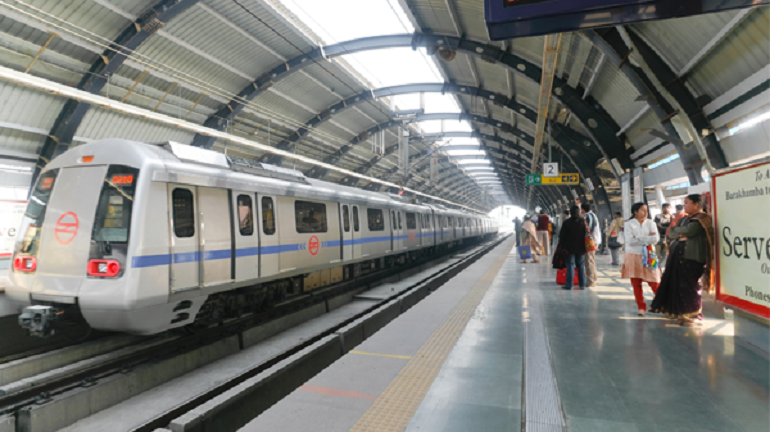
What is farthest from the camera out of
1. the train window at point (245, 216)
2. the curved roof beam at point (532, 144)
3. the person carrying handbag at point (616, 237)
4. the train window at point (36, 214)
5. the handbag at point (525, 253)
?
the curved roof beam at point (532, 144)

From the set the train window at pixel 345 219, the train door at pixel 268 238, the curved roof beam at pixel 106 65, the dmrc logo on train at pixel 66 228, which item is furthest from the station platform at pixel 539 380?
the curved roof beam at pixel 106 65

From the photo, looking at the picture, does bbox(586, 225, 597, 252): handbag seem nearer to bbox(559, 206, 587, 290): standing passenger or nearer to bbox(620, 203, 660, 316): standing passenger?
bbox(559, 206, 587, 290): standing passenger

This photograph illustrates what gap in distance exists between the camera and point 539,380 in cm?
331

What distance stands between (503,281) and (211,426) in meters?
7.11

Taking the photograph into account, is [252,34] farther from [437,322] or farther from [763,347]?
[763,347]

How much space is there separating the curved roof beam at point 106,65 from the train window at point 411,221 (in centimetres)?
942

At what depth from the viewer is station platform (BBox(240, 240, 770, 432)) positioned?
107 inches

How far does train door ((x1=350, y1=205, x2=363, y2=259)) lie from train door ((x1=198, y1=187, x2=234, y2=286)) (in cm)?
457

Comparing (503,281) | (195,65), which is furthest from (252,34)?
(503,281)

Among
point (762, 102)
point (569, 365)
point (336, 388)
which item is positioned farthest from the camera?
point (762, 102)

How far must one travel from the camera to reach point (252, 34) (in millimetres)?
15195

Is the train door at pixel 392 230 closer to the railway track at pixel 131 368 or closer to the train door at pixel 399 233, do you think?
the train door at pixel 399 233

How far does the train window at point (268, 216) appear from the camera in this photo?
6.82 metres

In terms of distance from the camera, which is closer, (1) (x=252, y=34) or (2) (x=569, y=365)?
(2) (x=569, y=365)
